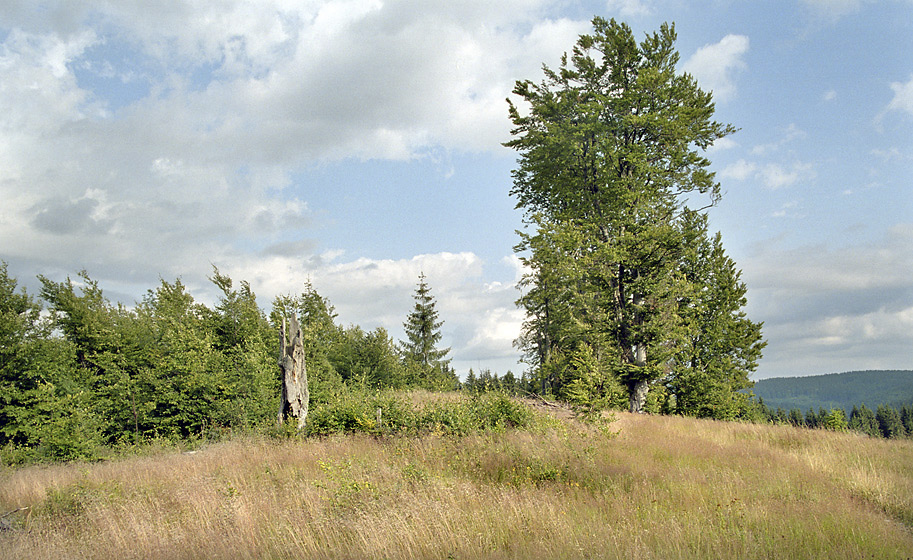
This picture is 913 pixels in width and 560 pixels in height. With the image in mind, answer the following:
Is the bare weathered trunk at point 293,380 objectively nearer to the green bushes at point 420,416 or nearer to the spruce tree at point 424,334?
the green bushes at point 420,416

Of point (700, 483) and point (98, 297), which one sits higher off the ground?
point (98, 297)

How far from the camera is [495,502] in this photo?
6.54 m

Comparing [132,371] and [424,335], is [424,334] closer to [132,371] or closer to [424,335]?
[424,335]

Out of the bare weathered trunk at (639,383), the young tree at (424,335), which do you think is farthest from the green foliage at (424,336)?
the bare weathered trunk at (639,383)

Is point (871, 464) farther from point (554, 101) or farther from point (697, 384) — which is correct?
point (554, 101)

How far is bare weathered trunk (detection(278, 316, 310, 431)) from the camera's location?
13648 millimetres

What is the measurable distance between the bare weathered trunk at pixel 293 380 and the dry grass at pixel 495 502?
230 centimetres

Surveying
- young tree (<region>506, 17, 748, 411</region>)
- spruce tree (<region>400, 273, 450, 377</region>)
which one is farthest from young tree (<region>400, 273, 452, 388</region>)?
young tree (<region>506, 17, 748, 411</region>)

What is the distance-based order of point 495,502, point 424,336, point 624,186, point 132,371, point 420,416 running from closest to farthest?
point 495,502, point 420,416, point 624,186, point 132,371, point 424,336

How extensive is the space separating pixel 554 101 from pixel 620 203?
5.18 metres

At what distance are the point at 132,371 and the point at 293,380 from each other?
13114 mm

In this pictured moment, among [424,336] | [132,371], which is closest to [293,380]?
[132,371]

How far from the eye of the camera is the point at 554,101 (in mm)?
20047

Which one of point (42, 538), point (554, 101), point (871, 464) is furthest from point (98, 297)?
point (871, 464)
